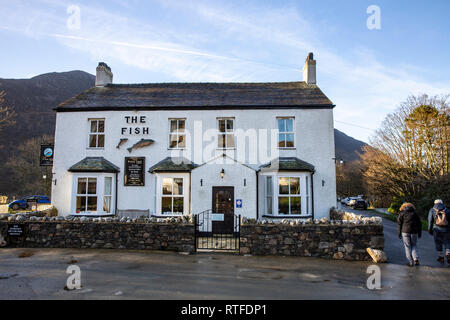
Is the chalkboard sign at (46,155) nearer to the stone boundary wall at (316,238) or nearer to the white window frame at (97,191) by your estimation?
the white window frame at (97,191)

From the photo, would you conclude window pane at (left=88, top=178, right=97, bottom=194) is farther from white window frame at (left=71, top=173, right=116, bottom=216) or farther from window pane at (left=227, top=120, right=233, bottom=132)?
window pane at (left=227, top=120, right=233, bottom=132)

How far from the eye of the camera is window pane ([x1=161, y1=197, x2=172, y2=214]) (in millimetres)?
14070

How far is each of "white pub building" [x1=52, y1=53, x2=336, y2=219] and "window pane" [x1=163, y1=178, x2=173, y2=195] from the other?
48 mm

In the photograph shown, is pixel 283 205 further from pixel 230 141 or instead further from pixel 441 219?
pixel 441 219

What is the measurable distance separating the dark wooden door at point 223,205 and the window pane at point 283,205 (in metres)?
2.26

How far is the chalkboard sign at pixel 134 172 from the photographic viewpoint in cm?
1444

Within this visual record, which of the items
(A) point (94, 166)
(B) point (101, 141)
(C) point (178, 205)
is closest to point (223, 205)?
(C) point (178, 205)

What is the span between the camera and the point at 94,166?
14078 millimetres

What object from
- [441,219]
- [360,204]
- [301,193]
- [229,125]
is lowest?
[360,204]

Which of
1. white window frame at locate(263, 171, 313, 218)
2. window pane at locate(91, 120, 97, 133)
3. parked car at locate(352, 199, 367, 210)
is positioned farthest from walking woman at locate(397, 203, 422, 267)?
parked car at locate(352, 199, 367, 210)

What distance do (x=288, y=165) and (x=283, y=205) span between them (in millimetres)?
1877

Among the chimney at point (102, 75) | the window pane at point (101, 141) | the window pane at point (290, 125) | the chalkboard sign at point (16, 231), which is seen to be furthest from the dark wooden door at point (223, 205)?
the chimney at point (102, 75)

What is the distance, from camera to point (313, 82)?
54.8 feet

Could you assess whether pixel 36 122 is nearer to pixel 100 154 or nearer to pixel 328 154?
pixel 100 154
